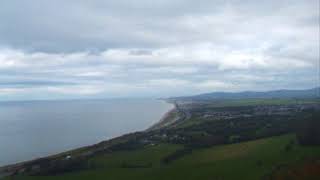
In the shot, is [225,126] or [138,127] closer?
[225,126]

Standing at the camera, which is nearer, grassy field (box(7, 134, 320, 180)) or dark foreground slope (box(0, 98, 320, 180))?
dark foreground slope (box(0, 98, 320, 180))

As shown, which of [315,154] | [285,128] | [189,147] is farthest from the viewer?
[285,128]

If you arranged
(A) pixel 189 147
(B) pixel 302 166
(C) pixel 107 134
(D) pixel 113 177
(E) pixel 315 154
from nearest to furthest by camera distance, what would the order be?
(B) pixel 302 166 → (D) pixel 113 177 → (E) pixel 315 154 → (A) pixel 189 147 → (C) pixel 107 134

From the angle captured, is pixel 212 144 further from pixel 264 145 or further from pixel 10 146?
pixel 10 146

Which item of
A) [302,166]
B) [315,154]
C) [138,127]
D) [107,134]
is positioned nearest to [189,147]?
[315,154]

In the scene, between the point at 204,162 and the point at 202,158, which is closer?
the point at 204,162

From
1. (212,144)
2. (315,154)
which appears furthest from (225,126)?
(315,154)

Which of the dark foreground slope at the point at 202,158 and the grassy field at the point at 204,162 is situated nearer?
the dark foreground slope at the point at 202,158
